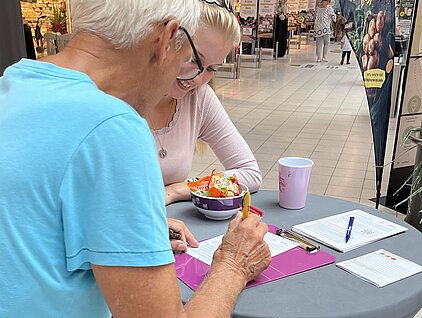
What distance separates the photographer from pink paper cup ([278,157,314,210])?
1526 millimetres

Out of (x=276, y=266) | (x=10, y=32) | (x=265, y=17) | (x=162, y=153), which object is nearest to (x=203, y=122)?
(x=162, y=153)

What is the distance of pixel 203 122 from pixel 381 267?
0.93m

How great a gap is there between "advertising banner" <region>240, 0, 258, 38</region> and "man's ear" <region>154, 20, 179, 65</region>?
10.9m

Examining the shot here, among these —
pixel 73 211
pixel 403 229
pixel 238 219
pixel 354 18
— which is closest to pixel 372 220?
pixel 403 229

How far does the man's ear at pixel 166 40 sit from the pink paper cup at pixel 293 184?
0.77m

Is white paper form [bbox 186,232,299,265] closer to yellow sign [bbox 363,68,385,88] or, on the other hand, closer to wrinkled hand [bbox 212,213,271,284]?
wrinkled hand [bbox 212,213,271,284]

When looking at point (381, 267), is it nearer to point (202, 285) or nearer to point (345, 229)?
point (345, 229)

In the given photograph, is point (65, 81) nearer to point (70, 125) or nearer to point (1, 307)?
point (70, 125)

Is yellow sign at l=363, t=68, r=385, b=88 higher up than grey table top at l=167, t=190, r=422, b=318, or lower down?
higher up

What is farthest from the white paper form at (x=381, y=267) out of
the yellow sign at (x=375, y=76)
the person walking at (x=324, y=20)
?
the person walking at (x=324, y=20)

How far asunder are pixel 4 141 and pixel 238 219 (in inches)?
26.4

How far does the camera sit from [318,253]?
1260 mm

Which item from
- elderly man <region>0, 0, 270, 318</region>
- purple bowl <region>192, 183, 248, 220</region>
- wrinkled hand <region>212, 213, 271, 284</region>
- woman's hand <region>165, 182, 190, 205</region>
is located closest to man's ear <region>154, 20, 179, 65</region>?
elderly man <region>0, 0, 270, 318</region>

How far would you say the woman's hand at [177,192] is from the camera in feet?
5.33
